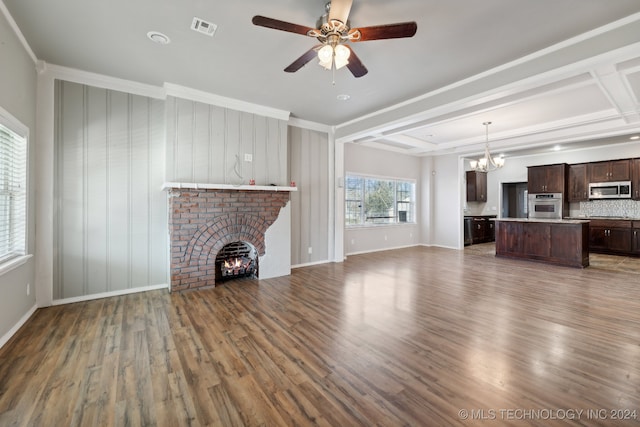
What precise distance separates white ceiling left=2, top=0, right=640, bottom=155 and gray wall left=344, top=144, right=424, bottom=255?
226cm

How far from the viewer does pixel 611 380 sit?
1.98 metres

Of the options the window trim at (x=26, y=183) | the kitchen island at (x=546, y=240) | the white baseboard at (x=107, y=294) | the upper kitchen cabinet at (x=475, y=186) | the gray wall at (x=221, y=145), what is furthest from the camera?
the upper kitchen cabinet at (x=475, y=186)

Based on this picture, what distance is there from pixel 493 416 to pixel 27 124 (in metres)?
5.00

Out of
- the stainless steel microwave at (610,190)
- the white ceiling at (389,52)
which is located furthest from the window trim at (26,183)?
the stainless steel microwave at (610,190)

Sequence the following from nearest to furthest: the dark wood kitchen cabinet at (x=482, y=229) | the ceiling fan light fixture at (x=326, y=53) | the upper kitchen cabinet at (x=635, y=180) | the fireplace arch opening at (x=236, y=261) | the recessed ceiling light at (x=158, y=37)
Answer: the ceiling fan light fixture at (x=326, y=53) < the recessed ceiling light at (x=158, y=37) < the fireplace arch opening at (x=236, y=261) < the upper kitchen cabinet at (x=635, y=180) < the dark wood kitchen cabinet at (x=482, y=229)

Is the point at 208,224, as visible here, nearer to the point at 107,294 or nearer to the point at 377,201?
the point at 107,294

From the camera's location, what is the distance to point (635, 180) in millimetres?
6734

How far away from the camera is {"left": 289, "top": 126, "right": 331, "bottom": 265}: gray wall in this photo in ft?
18.5

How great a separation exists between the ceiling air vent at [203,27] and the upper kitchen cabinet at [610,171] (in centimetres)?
951

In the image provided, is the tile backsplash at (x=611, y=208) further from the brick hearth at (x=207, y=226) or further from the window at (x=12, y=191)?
the window at (x=12, y=191)

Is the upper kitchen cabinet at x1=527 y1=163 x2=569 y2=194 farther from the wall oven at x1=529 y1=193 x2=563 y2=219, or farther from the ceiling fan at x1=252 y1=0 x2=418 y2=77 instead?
the ceiling fan at x1=252 y1=0 x2=418 y2=77

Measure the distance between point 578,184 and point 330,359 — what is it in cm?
900

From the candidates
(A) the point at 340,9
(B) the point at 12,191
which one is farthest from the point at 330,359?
(B) the point at 12,191

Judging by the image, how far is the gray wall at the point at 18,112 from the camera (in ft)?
8.24
